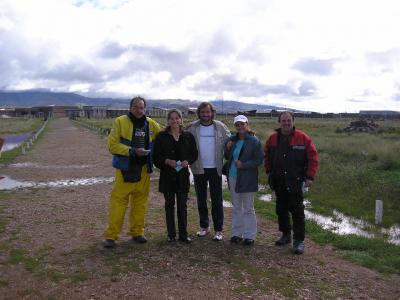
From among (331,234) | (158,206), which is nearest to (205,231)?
(331,234)

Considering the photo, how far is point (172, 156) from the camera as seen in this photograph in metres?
6.62

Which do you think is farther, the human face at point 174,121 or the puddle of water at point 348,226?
the puddle of water at point 348,226

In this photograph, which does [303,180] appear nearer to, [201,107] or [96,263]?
[201,107]

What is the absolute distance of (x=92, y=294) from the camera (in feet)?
16.3

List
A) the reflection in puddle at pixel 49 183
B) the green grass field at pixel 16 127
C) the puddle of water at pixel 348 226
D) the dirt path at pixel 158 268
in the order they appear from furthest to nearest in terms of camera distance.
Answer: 1. the green grass field at pixel 16 127
2. the reflection in puddle at pixel 49 183
3. the puddle of water at pixel 348 226
4. the dirt path at pixel 158 268

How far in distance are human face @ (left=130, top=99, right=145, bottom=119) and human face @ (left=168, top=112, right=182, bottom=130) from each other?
0.42m

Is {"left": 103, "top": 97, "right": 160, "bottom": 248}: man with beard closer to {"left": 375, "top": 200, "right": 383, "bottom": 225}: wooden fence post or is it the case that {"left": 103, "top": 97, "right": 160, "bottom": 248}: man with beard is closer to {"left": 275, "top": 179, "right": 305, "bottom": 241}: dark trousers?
{"left": 275, "top": 179, "right": 305, "bottom": 241}: dark trousers

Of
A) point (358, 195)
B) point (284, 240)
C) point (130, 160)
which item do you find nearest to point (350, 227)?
point (284, 240)

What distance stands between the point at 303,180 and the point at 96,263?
117 inches

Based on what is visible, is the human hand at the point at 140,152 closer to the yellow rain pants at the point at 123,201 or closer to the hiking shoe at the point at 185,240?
the yellow rain pants at the point at 123,201

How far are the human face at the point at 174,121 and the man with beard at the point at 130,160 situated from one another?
319 mm

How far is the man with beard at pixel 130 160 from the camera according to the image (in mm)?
6496

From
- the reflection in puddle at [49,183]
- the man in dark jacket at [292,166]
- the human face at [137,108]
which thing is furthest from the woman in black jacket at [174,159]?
the reflection in puddle at [49,183]

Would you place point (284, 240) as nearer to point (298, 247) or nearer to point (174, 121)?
point (298, 247)
